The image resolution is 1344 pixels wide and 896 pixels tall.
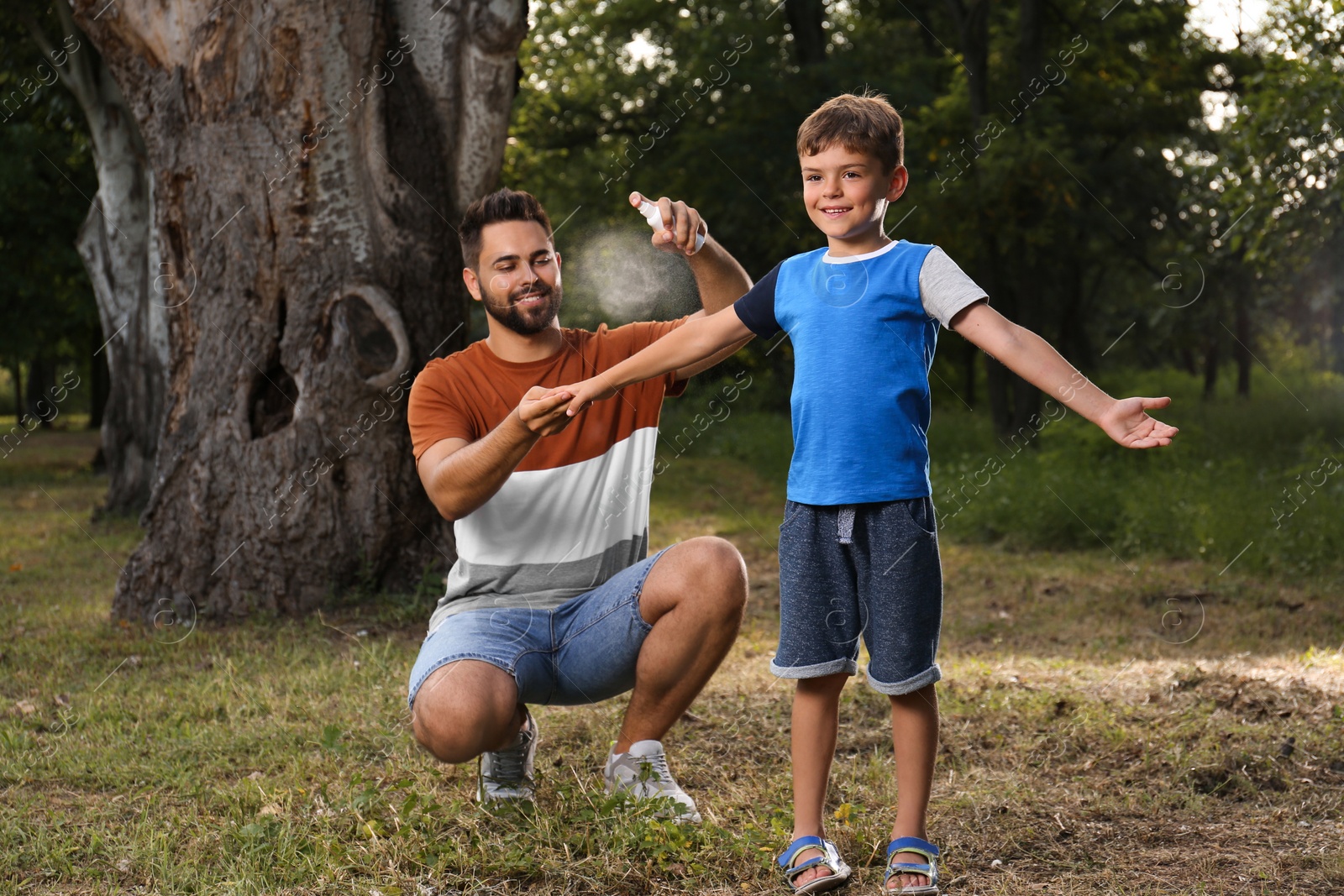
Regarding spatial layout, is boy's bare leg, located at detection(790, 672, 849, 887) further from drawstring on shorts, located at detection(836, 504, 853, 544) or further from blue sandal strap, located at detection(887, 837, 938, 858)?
drawstring on shorts, located at detection(836, 504, 853, 544)

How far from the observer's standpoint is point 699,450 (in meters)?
16.3

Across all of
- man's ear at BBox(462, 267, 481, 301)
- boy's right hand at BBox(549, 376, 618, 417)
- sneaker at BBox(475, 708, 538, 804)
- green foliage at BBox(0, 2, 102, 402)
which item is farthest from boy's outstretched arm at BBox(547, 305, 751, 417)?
green foliage at BBox(0, 2, 102, 402)

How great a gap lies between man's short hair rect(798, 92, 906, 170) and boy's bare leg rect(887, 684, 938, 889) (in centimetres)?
127

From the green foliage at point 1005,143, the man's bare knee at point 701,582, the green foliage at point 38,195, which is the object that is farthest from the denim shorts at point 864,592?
the green foliage at point 38,195

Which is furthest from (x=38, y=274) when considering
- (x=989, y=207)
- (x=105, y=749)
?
(x=105, y=749)

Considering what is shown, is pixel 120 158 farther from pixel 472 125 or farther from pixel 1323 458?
pixel 1323 458

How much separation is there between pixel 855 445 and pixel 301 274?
409cm

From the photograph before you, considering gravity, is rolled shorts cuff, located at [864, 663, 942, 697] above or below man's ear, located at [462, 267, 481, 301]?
below

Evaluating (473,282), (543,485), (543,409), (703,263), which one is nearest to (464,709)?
(543,485)

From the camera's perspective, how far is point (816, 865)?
284cm

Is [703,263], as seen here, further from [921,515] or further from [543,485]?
[921,515]

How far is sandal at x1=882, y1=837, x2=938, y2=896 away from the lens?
2.78m

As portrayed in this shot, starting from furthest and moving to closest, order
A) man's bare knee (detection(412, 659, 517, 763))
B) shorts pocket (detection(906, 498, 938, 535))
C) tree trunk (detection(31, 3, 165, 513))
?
1. tree trunk (detection(31, 3, 165, 513))
2. man's bare knee (detection(412, 659, 517, 763))
3. shorts pocket (detection(906, 498, 938, 535))

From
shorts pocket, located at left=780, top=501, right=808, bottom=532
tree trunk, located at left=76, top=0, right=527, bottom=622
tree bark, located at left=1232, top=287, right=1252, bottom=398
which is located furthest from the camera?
tree bark, located at left=1232, top=287, right=1252, bottom=398
